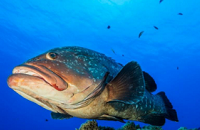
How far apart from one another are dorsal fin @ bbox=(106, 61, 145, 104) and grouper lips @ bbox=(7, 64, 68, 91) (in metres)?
1.01

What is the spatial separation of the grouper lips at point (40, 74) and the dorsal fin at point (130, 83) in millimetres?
1011

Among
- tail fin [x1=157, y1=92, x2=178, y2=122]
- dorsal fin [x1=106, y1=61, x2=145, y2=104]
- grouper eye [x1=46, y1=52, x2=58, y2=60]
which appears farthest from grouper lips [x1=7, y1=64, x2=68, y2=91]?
tail fin [x1=157, y1=92, x2=178, y2=122]

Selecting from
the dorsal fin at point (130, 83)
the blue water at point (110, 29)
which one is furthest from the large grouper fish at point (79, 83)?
the blue water at point (110, 29)

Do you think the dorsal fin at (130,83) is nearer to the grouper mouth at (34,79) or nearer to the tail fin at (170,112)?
the grouper mouth at (34,79)

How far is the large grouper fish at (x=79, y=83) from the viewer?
224 centimetres

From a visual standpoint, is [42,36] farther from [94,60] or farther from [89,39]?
[94,60]

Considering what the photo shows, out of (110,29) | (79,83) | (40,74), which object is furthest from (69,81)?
(110,29)

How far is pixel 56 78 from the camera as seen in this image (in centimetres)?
232

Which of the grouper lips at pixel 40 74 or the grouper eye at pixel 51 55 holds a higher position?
the grouper eye at pixel 51 55

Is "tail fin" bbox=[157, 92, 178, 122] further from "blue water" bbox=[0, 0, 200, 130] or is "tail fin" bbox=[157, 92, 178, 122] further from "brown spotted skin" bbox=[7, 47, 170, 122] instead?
"blue water" bbox=[0, 0, 200, 130]

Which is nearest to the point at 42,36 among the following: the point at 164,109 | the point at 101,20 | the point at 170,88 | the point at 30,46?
the point at 30,46

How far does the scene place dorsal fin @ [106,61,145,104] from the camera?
2699 millimetres

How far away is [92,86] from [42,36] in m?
35.0

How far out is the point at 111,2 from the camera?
81.3 feet
